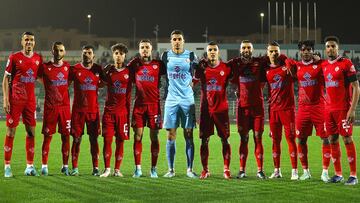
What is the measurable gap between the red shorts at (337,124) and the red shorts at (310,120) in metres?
0.29

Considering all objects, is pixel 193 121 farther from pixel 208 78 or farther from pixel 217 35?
pixel 217 35

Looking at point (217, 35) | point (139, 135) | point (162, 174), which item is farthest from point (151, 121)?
point (217, 35)

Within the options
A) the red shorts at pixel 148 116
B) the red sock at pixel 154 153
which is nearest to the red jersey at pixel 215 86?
the red shorts at pixel 148 116

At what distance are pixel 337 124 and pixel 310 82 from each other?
87 centimetres

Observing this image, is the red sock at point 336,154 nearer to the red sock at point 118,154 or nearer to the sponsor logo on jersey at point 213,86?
the sponsor logo on jersey at point 213,86

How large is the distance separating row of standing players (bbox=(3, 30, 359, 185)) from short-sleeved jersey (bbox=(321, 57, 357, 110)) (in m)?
0.37

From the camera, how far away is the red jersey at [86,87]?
33.3 ft

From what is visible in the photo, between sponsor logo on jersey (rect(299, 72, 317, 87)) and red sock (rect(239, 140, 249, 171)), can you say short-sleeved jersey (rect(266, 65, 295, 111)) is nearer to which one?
sponsor logo on jersey (rect(299, 72, 317, 87))

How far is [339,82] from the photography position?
362 inches

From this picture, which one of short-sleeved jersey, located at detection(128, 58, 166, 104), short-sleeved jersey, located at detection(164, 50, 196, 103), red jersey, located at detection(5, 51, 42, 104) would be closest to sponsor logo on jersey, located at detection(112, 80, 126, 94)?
short-sleeved jersey, located at detection(128, 58, 166, 104)

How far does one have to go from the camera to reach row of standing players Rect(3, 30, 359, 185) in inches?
388

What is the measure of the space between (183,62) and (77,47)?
2414 inches

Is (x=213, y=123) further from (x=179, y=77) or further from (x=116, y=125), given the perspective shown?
(x=116, y=125)

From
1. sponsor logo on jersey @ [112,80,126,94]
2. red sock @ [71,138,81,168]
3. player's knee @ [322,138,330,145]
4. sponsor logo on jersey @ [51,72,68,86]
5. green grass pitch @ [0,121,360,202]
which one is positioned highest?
sponsor logo on jersey @ [51,72,68,86]
